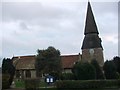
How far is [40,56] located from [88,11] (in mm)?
17822

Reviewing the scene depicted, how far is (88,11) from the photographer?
76.1 metres

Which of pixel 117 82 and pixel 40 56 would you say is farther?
pixel 40 56

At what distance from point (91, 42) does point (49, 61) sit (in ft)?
45.0

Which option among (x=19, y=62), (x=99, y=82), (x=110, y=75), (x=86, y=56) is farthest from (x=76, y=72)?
(x=19, y=62)

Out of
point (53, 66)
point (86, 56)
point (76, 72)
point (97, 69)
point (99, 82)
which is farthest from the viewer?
point (86, 56)

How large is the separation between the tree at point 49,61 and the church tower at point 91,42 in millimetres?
10110

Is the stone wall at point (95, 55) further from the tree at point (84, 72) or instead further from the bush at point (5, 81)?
the bush at point (5, 81)

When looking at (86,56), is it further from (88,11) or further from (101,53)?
(88,11)

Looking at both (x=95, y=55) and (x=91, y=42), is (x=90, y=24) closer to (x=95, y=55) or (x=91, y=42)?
(x=91, y=42)

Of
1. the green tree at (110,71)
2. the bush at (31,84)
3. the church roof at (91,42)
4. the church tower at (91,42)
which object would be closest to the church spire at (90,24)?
the church tower at (91,42)

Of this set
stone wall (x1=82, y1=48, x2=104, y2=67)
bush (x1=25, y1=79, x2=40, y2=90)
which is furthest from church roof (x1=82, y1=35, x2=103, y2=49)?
bush (x1=25, y1=79, x2=40, y2=90)

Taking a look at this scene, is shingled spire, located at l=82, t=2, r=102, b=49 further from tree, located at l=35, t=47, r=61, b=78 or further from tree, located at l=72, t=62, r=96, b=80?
tree, located at l=72, t=62, r=96, b=80

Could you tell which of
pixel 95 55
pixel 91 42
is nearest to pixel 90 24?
pixel 91 42

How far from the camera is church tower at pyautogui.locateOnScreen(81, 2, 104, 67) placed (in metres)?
74.5
